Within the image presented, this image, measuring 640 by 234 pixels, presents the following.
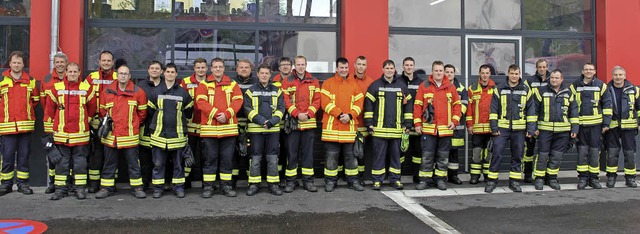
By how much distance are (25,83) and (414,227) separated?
561 cm

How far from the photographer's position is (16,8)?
314 inches

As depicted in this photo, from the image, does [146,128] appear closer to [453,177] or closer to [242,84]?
[242,84]

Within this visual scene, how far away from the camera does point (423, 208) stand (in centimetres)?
659

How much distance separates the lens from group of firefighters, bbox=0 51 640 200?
22.6 ft

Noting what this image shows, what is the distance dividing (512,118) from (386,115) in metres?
1.91

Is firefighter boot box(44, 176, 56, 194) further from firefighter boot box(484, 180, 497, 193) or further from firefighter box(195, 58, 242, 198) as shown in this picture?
firefighter boot box(484, 180, 497, 193)

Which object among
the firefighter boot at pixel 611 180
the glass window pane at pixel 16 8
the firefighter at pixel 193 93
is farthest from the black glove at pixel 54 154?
the firefighter boot at pixel 611 180

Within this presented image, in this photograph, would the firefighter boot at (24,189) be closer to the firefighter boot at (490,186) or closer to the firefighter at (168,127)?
the firefighter at (168,127)

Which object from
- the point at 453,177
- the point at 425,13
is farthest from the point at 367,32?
the point at 453,177

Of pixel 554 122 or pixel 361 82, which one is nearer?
pixel 554 122

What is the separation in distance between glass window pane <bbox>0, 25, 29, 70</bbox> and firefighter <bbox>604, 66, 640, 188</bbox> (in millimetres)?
9181

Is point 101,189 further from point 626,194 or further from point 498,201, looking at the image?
point 626,194

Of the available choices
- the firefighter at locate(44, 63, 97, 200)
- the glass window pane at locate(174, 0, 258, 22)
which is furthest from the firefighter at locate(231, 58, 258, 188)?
the firefighter at locate(44, 63, 97, 200)

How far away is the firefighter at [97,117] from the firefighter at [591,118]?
6.97m
